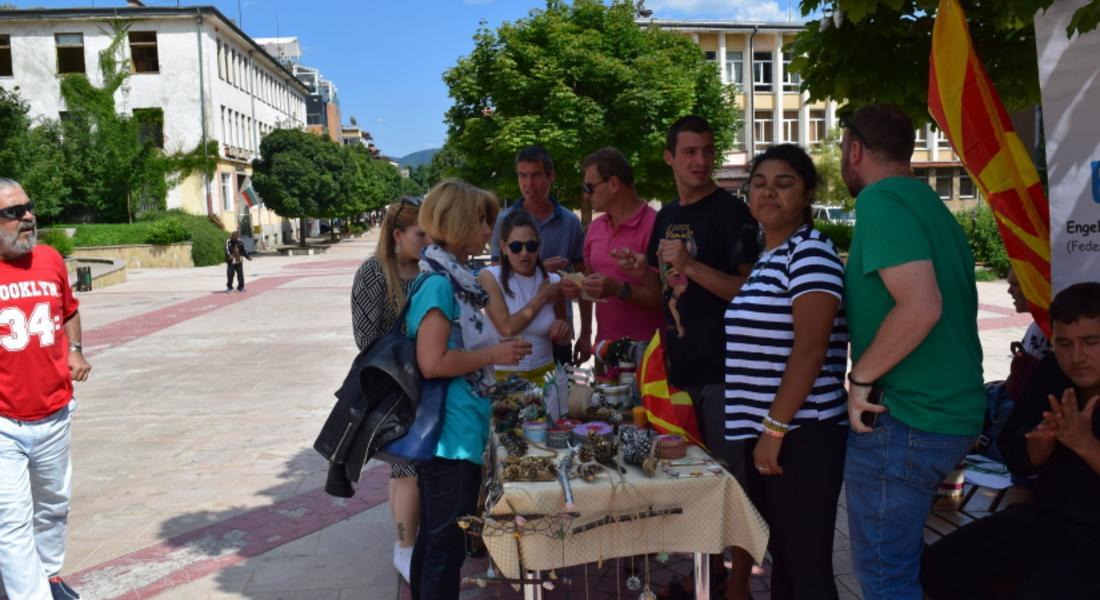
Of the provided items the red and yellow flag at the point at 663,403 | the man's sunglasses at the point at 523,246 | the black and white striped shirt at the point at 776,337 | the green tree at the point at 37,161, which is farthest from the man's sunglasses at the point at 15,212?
the green tree at the point at 37,161

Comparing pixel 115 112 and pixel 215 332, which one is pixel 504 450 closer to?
pixel 215 332

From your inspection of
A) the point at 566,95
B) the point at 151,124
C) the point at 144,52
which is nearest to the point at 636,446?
the point at 566,95

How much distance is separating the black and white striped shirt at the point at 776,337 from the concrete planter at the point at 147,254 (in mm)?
33956

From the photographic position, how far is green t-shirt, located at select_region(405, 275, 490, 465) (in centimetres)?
295

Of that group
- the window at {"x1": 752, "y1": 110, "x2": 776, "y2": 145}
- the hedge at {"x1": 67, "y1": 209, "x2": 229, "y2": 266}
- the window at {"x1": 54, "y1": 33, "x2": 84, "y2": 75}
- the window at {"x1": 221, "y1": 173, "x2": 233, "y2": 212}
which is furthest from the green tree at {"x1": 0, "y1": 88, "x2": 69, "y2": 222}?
the window at {"x1": 752, "y1": 110, "x2": 776, "y2": 145}

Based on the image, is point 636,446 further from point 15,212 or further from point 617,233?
point 15,212

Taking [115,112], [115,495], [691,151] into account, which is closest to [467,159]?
[115,495]

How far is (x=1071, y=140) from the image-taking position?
3.21 metres

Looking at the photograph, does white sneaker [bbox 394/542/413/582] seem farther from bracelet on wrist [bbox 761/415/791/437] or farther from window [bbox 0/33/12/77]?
window [bbox 0/33/12/77]

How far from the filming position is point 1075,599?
267 centimetres

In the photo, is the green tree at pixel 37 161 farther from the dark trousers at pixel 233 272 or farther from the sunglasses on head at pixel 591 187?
the sunglasses on head at pixel 591 187

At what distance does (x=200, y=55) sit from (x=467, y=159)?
24.9 meters

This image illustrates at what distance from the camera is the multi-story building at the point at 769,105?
46031 mm

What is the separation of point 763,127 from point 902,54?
1777 inches
